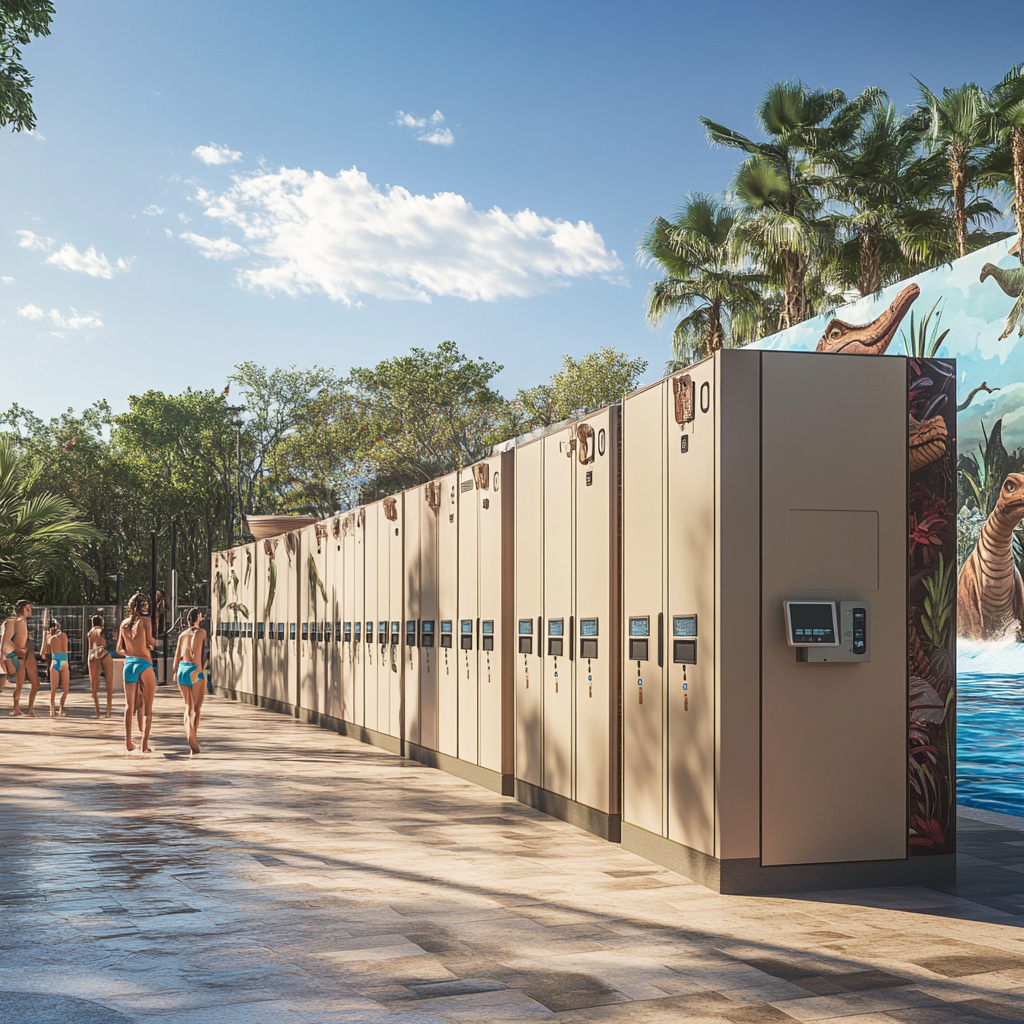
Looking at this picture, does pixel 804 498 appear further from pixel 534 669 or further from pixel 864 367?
pixel 534 669

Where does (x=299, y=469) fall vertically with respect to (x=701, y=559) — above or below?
above

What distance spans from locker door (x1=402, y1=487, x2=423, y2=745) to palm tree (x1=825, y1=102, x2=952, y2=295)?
10.4 meters

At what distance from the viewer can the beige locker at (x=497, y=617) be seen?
10938 millimetres

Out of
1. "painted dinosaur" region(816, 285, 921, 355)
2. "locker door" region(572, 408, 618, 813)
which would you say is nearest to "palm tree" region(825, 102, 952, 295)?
"painted dinosaur" region(816, 285, 921, 355)

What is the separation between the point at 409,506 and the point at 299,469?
1248 inches

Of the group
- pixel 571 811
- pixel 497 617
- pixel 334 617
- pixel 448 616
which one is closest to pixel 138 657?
pixel 448 616

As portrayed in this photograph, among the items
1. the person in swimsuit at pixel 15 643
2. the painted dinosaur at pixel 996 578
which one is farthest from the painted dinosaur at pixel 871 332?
the person in swimsuit at pixel 15 643

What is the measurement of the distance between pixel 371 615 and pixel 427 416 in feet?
87.5

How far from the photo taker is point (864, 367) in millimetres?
7285

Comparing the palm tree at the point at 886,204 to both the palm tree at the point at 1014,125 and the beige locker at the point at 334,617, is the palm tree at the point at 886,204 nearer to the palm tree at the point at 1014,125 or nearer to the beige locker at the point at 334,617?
the palm tree at the point at 1014,125

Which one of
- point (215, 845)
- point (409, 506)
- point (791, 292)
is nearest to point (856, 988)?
point (215, 845)

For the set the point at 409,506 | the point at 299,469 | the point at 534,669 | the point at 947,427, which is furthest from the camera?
the point at 299,469

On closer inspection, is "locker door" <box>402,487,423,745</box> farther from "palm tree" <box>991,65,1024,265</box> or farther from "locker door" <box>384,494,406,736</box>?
"palm tree" <box>991,65,1024,265</box>

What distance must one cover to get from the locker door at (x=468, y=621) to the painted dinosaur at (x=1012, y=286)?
5198mm
